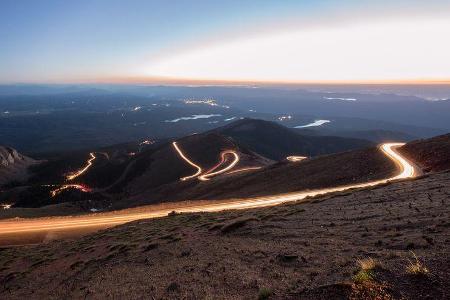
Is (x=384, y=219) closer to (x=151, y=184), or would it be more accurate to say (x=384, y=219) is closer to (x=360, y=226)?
(x=360, y=226)

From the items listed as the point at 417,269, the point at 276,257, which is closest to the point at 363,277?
the point at 417,269

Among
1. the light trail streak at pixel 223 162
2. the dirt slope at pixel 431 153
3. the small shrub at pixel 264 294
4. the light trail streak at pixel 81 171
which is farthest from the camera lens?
the light trail streak at pixel 81 171

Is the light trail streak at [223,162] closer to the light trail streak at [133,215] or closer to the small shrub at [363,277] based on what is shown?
the light trail streak at [133,215]

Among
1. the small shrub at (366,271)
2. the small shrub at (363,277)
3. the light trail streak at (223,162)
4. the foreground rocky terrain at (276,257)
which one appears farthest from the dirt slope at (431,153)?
the light trail streak at (223,162)

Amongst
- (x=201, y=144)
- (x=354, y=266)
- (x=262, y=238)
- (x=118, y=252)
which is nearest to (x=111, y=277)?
(x=118, y=252)

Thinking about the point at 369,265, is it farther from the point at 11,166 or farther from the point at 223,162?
the point at 11,166

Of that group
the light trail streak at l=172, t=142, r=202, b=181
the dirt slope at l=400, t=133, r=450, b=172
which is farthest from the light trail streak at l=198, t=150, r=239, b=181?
the dirt slope at l=400, t=133, r=450, b=172

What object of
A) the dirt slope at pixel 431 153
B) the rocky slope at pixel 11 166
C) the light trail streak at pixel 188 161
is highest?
the dirt slope at pixel 431 153

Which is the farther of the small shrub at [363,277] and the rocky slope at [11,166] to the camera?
the rocky slope at [11,166]

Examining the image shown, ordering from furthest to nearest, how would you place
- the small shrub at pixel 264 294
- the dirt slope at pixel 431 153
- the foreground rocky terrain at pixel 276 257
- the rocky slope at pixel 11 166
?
the rocky slope at pixel 11 166 < the dirt slope at pixel 431 153 < the small shrub at pixel 264 294 < the foreground rocky terrain at pixel 276 257
